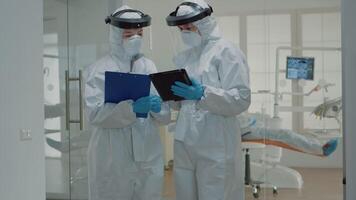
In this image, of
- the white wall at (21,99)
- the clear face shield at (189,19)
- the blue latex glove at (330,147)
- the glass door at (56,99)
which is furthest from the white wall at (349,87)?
the glass door at (56,99)

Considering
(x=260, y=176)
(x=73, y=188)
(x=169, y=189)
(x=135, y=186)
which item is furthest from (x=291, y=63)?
(x=73, y=188)

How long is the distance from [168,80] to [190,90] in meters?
0.13

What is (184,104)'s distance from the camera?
2.19 m

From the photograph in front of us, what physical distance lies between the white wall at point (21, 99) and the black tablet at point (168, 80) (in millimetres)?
1216

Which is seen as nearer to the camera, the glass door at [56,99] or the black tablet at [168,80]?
the black tablet at [168,80]

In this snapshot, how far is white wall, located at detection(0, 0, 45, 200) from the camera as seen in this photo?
274 cm

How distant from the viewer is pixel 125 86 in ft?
7.09

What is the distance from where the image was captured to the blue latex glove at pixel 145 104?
2178mm

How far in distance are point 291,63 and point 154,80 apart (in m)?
1.93

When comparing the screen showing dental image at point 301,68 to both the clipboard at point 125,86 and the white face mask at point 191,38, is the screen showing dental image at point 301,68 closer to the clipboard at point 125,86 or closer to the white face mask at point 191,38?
the white face mask at point 191,38

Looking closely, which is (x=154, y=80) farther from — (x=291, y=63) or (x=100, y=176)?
(x=291, y=63)

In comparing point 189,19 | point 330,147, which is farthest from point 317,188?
point 189,19

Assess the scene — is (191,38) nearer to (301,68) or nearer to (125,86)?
(125,86)

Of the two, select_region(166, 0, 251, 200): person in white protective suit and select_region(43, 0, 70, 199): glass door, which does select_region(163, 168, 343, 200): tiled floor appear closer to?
select_region(43, 0, 70, 199): glass door
